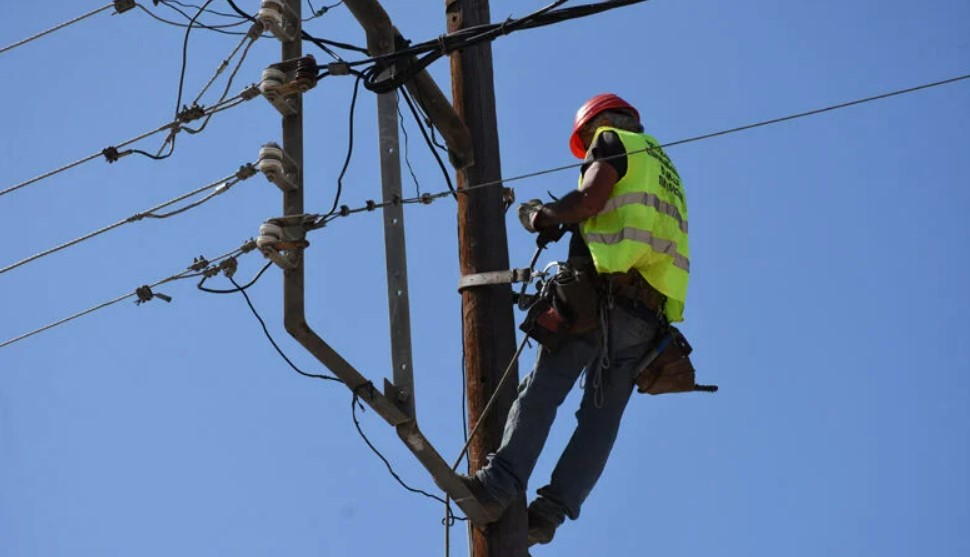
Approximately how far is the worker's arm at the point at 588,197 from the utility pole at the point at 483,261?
25.8 inches

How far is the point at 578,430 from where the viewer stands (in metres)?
7.70

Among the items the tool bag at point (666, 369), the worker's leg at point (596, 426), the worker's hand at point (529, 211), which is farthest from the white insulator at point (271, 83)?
the tool bag at point (666, 369)

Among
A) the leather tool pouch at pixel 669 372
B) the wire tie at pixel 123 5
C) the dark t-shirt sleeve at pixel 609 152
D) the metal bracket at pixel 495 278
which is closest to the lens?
the dark t-shirt sleeve at pixel 609 152

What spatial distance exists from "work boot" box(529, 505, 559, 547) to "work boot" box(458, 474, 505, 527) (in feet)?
0.75

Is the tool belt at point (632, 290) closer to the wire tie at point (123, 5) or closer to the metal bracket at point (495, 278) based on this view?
the metal bracket at point (495, 278)

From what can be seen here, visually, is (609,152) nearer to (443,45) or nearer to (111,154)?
(443,45)

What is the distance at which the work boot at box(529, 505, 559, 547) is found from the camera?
25.1 ft

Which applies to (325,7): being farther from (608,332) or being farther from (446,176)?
(608,332)

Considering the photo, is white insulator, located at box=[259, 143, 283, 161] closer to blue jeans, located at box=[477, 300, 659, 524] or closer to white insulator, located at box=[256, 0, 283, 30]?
white insulator, located at box=[256, 0, 283, 30]

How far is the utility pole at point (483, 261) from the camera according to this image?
7574 mm

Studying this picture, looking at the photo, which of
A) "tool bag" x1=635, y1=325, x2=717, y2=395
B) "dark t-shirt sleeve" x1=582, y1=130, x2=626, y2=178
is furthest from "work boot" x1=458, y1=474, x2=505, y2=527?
"dark t-shirt sleeve" x1=582, y1=130, x2=626, y2=178

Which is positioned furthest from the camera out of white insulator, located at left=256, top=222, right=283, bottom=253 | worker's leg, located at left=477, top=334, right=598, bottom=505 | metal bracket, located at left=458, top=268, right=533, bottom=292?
metal bracket, located at left=458, top=268, right=533, bottom=292

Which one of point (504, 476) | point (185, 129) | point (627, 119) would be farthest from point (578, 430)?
point (185, 129)

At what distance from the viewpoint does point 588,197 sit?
296 inches
